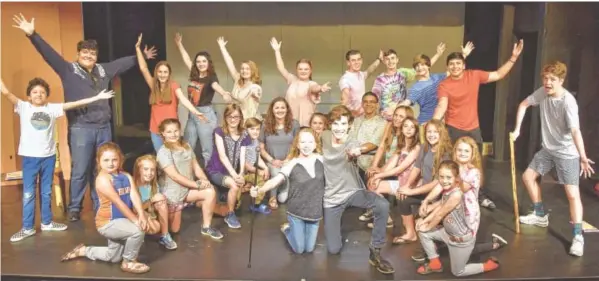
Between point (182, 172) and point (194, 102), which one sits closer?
point (182, 172)

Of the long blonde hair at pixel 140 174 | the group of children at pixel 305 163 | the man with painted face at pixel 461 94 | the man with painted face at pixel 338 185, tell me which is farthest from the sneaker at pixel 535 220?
the long blonde hair at pixel 140 174

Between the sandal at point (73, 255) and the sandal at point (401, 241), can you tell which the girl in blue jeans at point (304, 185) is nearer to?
the sandal at point (401, 241)

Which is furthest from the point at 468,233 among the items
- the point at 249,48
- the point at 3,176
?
the point at 3,176

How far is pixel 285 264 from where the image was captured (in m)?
5.02

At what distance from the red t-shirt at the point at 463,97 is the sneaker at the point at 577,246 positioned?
1340 millimetres

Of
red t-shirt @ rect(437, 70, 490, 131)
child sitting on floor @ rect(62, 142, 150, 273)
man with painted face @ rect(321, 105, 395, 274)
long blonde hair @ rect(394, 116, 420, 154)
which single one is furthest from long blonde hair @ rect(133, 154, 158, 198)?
red t-shirt @ rect(437, 70, 490, 131)

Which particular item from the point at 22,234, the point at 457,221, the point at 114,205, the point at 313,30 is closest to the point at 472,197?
the point at 457,221

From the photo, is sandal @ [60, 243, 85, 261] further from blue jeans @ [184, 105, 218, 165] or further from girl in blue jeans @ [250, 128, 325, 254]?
blue jeans @ [184, 105, 218, 165]

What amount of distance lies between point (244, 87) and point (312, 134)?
168 cm

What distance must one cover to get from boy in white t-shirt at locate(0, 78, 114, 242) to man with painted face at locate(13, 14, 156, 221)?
30 cm

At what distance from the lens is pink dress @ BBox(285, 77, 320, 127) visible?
6.56 meters

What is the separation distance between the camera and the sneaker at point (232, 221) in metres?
5.80

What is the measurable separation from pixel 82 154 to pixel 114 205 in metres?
1.24

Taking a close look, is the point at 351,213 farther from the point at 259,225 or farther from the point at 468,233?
the point at 468,233
